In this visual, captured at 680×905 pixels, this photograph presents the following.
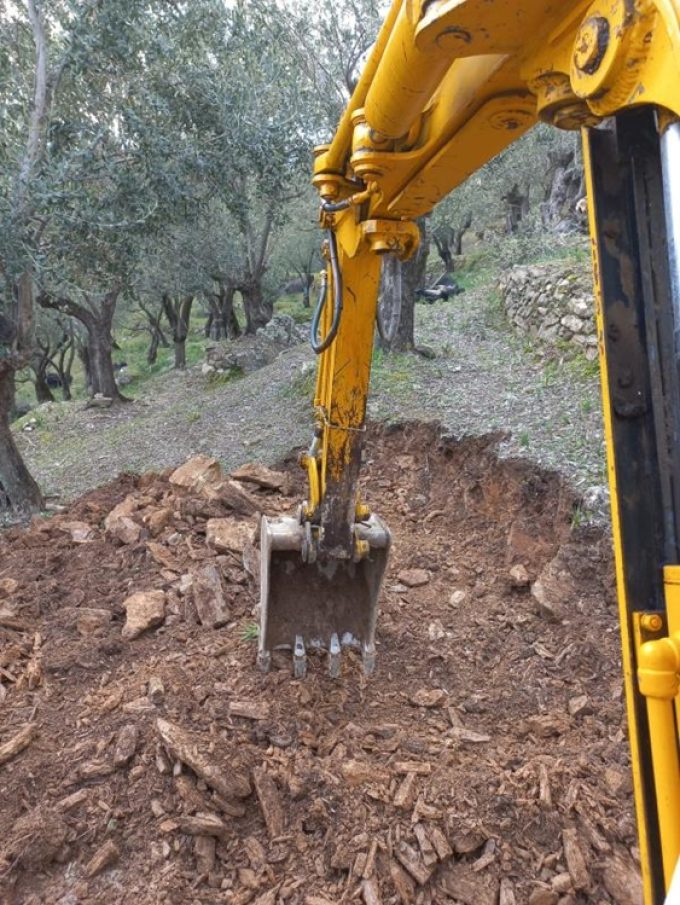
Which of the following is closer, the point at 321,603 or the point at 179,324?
the point at 321,603

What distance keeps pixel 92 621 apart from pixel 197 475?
7.64 ft

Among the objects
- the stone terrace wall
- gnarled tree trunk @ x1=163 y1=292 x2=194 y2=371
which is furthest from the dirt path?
gnarled tree trunk @ x1=163 y1=292 x2=194 y2=371

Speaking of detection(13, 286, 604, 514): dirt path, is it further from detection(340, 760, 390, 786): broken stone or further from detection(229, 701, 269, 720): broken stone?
detection(229, 701, 269, 720): broken stone

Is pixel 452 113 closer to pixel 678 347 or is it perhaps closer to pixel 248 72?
pixel 678 347

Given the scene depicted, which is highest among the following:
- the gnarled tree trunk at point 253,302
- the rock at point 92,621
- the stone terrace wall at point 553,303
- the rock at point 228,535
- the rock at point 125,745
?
the gnarled tree trunk at point 253,302

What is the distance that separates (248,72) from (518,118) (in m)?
7.74

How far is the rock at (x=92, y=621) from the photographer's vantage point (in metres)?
4.33

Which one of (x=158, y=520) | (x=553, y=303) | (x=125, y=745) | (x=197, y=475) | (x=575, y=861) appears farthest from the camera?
(x=553, y=303)

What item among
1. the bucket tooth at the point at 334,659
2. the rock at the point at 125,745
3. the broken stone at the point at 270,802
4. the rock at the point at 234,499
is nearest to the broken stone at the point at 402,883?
the broken stone at the point at 270,802

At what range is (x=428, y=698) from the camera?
151 inches

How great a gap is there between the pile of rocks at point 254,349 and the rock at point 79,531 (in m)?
9.20

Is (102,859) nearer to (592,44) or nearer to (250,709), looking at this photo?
(250,709)

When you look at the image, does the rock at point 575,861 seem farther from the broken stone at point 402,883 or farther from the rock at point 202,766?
the rock at point 202,766

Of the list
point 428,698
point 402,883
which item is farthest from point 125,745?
point 428,698
